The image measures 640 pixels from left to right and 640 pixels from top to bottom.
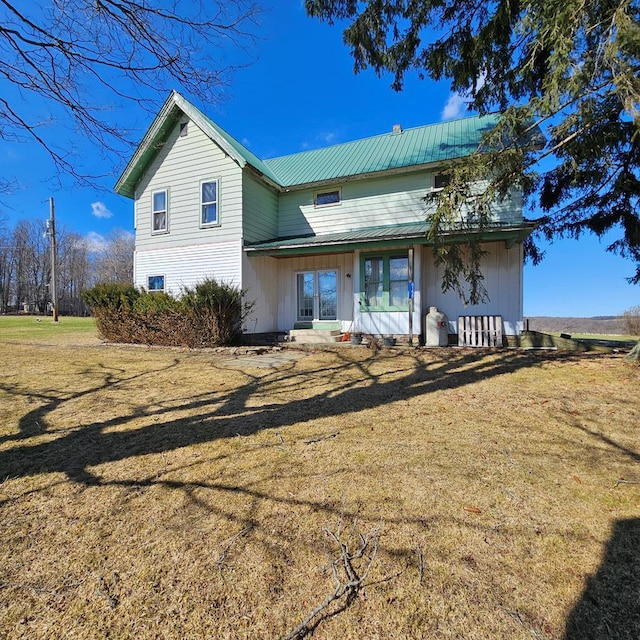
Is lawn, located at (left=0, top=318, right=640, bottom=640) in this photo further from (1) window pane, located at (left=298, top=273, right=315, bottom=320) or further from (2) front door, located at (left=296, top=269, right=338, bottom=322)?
(1) window pane, located at (left=298, top=273, right=315, bottom=320)

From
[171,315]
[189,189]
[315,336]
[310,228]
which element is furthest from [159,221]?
[315,336]

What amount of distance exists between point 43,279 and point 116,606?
203 ft

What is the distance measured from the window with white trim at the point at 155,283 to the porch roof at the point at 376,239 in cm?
396

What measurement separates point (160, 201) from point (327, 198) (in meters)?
6.46

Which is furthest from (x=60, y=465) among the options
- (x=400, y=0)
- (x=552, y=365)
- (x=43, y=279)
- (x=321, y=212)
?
(x=43, y=279)

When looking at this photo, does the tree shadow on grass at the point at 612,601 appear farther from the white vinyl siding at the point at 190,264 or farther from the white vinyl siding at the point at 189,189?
the white vinyl siding at the point at 189,189

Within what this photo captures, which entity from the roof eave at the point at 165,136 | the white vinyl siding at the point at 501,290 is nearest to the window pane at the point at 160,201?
the roof eave at the point at 165,136

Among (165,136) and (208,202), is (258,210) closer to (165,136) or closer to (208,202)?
(208,202)

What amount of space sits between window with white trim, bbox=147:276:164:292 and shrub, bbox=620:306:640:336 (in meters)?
23.3

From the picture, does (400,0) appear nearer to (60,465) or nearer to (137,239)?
(60,465)

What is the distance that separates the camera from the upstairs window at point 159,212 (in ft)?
43.3


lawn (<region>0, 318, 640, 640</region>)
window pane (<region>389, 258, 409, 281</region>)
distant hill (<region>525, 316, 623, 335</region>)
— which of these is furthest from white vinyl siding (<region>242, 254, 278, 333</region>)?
distant hill (<region>525, 316, 623, 335</region>)

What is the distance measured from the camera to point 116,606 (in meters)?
1.75

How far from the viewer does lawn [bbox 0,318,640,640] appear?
1698 mm
